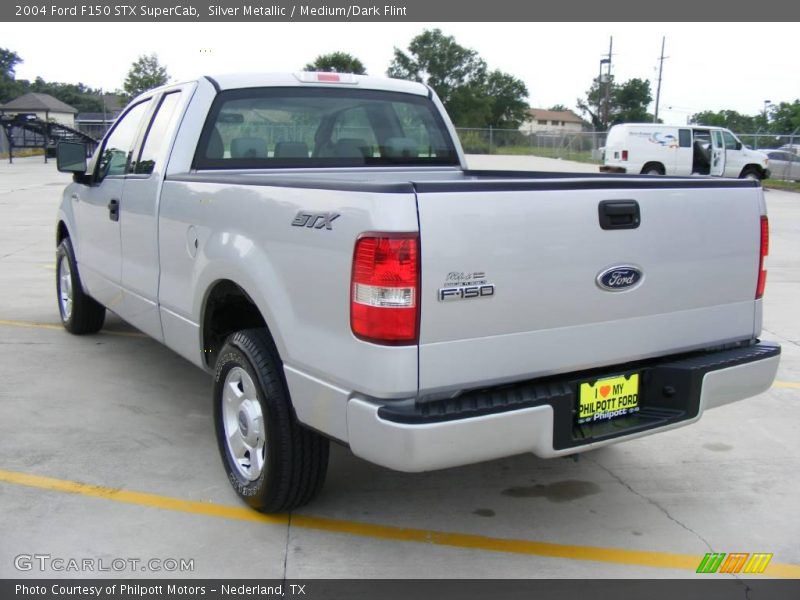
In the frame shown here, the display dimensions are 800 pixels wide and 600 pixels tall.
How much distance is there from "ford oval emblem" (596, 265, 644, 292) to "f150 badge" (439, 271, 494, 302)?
0.53 meters

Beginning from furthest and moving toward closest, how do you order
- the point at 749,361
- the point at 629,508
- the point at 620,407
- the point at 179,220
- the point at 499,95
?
the point at 499,95 < the point at 179,220 < the point at 629,508 < the point at 749,361 < the point at 620,407

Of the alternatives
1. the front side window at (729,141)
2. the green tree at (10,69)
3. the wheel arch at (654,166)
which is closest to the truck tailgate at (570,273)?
the wheel arch at (654,166)

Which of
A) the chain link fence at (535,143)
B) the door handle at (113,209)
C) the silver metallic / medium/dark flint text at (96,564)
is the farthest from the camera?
the chain link fence at (535,143)

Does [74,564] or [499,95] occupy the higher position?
[499,95]

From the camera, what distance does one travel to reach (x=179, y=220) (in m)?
4.07

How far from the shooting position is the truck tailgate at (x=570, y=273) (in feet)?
8.98

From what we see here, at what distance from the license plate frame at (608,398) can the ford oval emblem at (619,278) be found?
0.36m

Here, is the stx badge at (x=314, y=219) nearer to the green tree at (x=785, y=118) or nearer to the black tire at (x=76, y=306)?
the black tire at (x=76, y=306)

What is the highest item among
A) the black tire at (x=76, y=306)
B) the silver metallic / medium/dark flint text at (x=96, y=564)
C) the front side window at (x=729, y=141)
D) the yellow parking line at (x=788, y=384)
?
the front side window at (x=729, y=141)

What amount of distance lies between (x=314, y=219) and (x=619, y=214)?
1.17 metres

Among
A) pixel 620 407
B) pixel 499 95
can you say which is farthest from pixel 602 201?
pixel 499 95

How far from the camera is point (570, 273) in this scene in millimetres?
2980
